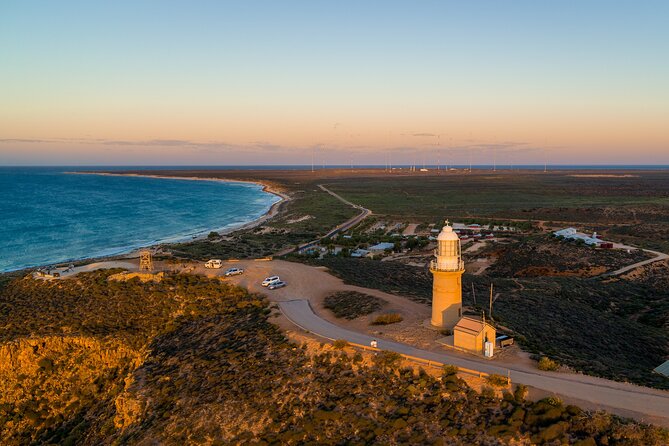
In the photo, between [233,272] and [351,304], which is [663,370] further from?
[233,272]

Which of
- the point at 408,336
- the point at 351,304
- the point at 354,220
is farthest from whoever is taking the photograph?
the point at 354,220

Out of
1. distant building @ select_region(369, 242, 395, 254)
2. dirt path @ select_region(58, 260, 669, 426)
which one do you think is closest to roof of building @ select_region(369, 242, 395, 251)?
distant building @ select_region(369, 242, 395, 254)

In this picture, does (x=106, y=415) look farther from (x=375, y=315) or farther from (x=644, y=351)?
(x=644, y=351)

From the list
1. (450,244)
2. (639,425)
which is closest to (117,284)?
(450,244)

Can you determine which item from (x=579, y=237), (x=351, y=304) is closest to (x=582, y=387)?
(x=351, y=304)

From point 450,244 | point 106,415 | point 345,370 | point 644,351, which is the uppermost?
point 450,244

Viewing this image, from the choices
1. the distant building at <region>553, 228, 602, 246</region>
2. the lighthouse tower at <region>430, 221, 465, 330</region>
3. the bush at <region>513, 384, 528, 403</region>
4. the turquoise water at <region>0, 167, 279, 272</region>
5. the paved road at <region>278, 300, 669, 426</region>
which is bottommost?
the turquoise water at <region>0, 167, 279, 272</region>

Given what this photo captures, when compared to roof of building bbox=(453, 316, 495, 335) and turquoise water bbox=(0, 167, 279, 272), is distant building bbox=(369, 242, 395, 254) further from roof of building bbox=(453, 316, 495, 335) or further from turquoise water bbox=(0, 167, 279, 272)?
turquoise water bbox=(0, 167, 279, 272)
